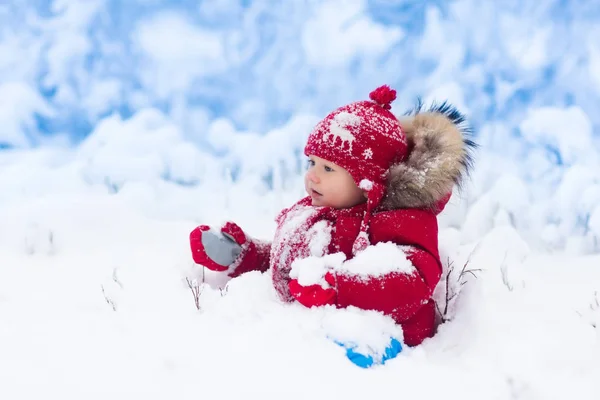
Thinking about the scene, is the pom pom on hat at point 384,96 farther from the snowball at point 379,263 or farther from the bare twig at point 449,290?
the bare twig at point 449,290

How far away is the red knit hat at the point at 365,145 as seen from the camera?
93.8 inches

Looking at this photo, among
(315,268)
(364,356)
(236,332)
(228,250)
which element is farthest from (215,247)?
(364,356)

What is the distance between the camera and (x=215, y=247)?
2.73 m

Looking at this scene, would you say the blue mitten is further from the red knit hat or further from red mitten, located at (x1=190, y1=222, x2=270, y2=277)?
red mitten, located at (x1=190, y1=222, x2=270, y2=277)

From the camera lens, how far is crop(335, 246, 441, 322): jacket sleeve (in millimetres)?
2061

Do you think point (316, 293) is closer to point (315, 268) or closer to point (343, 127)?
point (315, 268)

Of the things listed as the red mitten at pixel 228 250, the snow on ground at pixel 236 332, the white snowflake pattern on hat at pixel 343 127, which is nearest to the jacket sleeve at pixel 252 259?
the red mitten at pixel 228 250

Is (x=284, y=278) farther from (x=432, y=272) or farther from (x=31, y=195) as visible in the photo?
(x=31, y=195)

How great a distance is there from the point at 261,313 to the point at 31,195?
3138mm

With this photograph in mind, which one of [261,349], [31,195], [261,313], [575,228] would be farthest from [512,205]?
[31,195]

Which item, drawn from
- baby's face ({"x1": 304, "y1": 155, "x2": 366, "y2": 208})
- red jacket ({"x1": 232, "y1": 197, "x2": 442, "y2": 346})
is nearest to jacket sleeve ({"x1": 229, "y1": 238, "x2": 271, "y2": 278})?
red jacket ({"x1": 232, "y1": 197, "x2": 442, "y2": 346})

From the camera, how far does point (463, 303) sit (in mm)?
2414

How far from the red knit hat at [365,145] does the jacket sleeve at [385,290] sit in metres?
0.30

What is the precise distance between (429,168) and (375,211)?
340 millimetres
